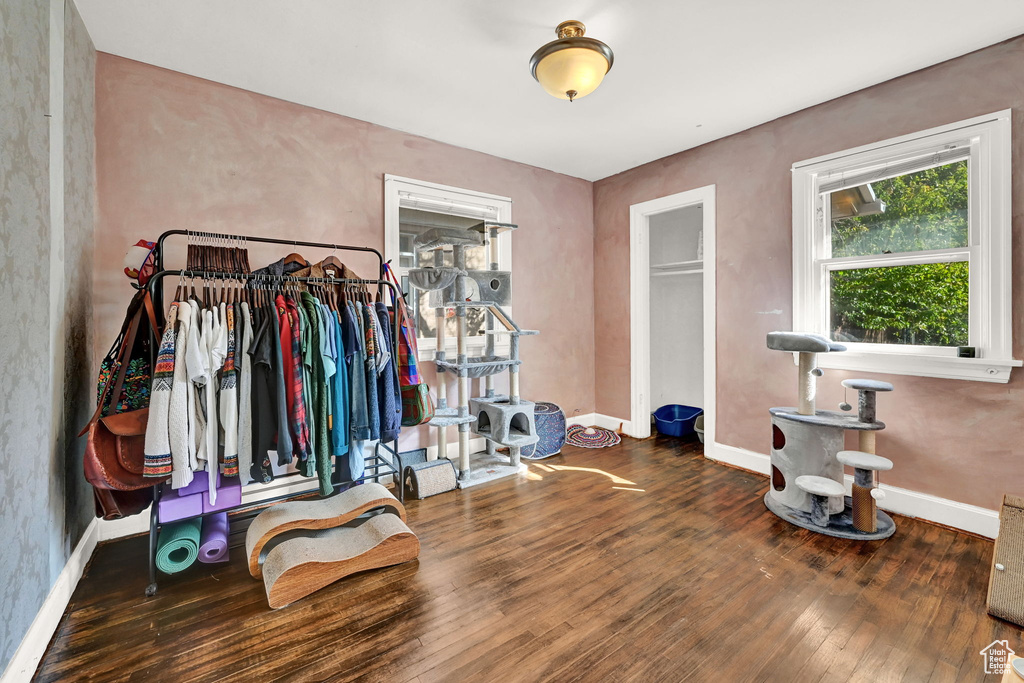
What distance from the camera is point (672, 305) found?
4730mm

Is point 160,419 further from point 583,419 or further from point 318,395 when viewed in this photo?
point 583,419

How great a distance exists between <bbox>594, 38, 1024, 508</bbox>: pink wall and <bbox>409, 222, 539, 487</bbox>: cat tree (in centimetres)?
139

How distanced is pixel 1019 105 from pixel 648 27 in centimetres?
191

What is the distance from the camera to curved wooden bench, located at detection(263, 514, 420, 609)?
186cm

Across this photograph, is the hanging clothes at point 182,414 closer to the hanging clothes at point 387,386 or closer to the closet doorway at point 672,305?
the hanging clothes at point 387,386

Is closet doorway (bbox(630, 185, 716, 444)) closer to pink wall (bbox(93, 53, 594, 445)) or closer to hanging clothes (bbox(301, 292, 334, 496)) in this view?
pink wall (bbox(93, 53, 594, 445))

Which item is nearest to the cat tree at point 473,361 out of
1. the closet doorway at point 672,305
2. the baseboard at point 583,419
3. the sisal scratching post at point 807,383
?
the baseboard at point 583,419

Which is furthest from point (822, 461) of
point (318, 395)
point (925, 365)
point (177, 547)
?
point (177, 547)

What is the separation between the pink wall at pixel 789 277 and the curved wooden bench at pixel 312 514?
2678 mm

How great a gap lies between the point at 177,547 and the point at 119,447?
1.83ft

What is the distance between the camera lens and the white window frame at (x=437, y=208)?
10.8 ft

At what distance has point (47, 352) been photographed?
1.71 meters

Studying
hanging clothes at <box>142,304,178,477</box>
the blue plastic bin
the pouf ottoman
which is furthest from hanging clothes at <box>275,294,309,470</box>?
the blue plastic bin

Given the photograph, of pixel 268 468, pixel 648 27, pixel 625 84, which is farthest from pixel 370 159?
pixel 268 468
